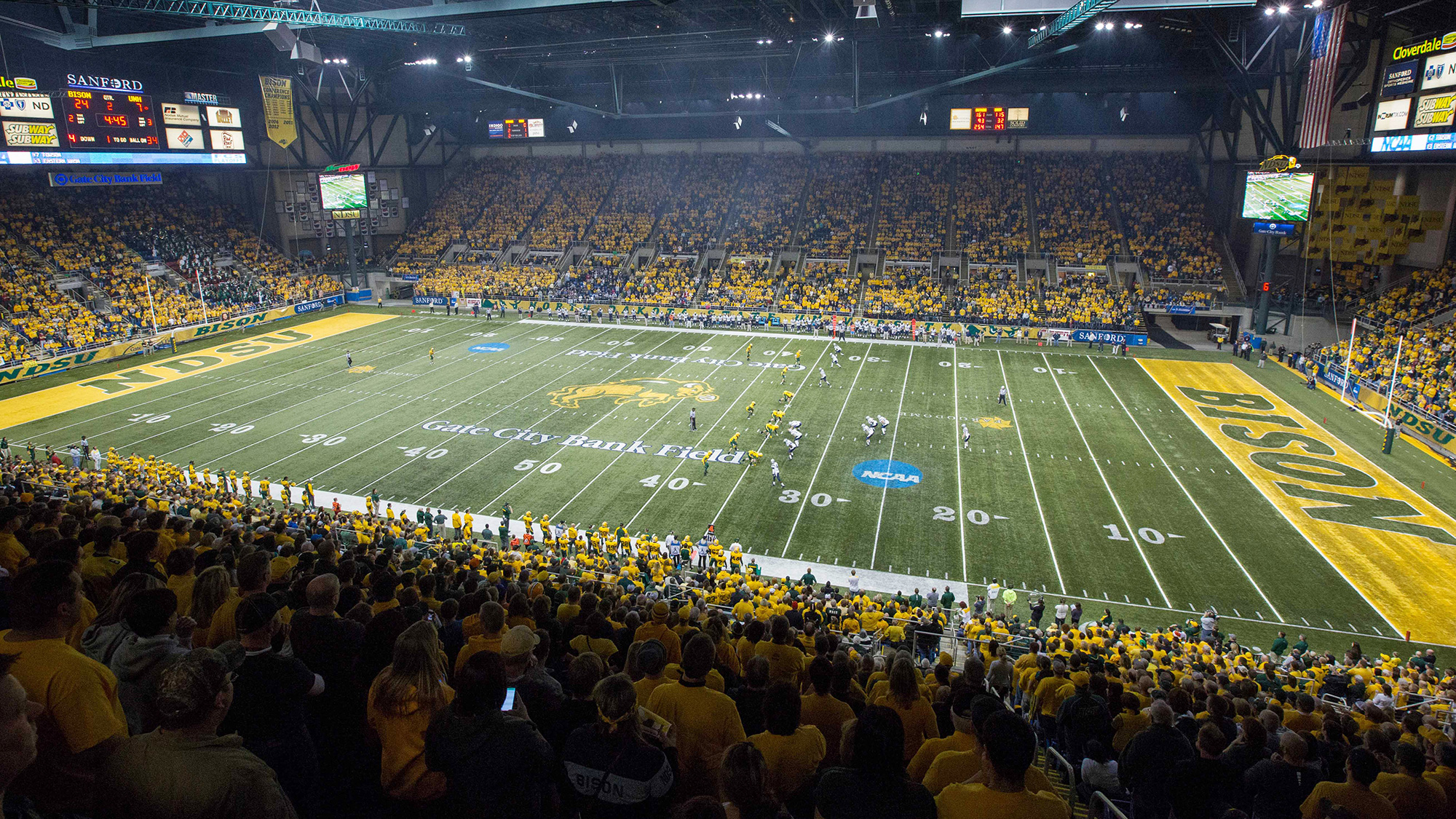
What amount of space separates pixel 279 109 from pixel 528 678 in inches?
1850

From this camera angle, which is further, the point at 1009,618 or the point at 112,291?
the point at 112,291

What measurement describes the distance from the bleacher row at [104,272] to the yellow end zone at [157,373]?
11.5ft

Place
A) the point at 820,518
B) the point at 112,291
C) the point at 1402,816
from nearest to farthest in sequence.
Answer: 1. the point at 1402,816
2. the point at 820,518
3. the point at 112,291

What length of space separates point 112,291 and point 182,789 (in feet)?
165

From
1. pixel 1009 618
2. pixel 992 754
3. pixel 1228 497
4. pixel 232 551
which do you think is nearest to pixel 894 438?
pixel 1228 497

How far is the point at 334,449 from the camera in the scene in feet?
84.1

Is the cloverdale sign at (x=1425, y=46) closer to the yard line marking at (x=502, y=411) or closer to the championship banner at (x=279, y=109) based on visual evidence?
the yard line marking at (x=502, y=411)

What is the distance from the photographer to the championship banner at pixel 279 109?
40.8 metres

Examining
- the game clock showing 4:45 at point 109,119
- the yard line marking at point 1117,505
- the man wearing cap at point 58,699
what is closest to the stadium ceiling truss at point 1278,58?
the yard line marking at point 1117,505

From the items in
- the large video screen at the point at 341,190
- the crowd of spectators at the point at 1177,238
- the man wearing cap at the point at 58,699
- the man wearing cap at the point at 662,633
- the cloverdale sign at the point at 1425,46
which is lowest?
the man wearing cap at the point at 662,633

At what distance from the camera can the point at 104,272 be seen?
140 ft

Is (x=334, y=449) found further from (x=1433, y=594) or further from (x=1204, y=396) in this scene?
(x=1204, y=396)

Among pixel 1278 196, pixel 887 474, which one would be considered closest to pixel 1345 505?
pixel 887 474

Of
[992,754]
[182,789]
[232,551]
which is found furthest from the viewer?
[232,551]
